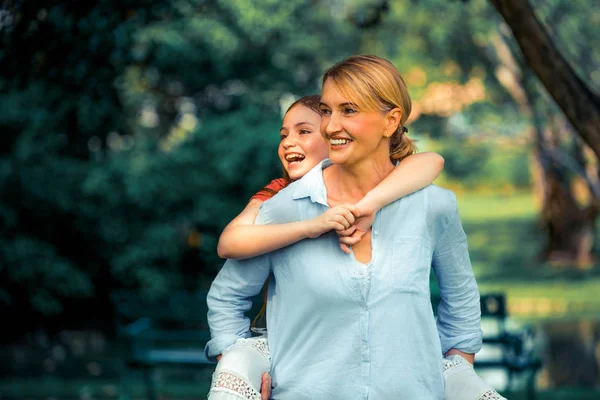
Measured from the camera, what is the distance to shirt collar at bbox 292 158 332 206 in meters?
2.62

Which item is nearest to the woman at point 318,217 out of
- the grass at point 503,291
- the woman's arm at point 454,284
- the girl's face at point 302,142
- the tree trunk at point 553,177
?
the girl's face at point 302,142

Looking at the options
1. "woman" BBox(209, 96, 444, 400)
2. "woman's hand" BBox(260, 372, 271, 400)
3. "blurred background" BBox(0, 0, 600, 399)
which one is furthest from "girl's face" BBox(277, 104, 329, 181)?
"blurred background" BBox(0, 0, 600, 399)

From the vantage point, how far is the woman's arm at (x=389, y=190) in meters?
2.52

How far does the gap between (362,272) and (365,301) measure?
8cm

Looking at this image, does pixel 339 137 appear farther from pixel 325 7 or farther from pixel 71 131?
pixel 325 7

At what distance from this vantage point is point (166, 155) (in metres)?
12.0

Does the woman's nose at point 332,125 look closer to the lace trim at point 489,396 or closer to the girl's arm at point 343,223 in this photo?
the girl's arm at point 343,223

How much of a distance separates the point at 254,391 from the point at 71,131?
443 inches

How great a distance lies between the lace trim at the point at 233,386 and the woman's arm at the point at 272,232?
338 millimetres

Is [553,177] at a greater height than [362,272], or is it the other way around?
[553,177]

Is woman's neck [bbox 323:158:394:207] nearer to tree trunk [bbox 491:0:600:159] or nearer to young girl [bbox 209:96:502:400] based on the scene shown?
young girl [bbox 209:96:502:400]

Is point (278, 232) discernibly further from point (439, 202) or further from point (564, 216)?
point (564, 216)

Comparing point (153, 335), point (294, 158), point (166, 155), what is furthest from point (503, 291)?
point (294, 158)

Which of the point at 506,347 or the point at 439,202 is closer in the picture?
the point at 439,202
